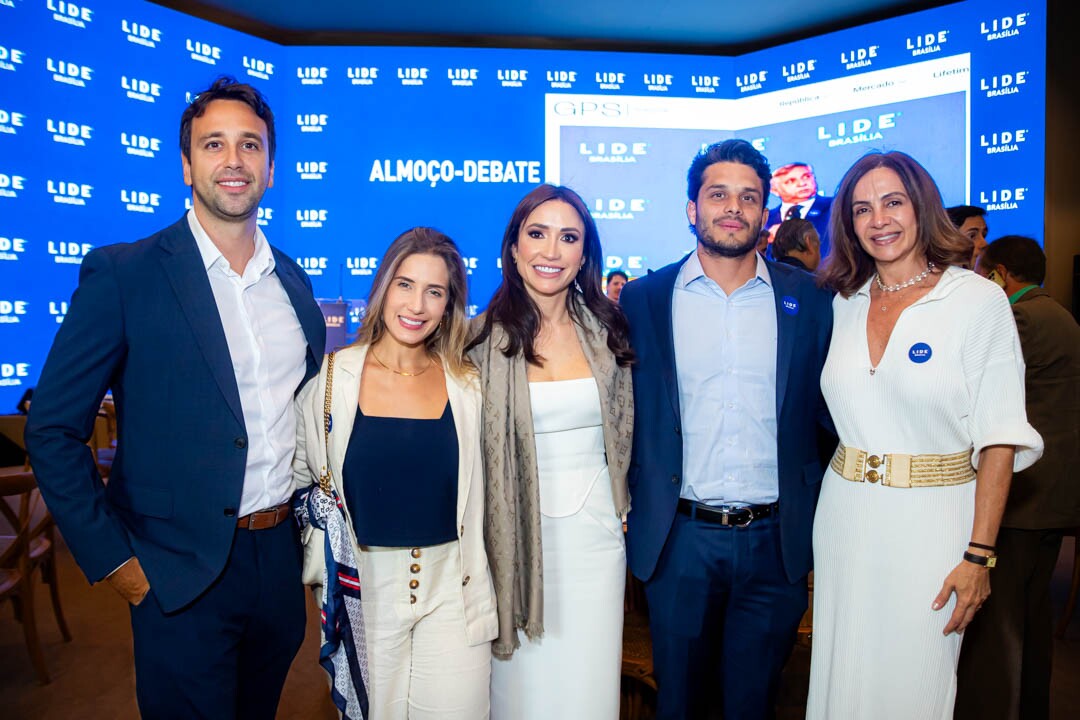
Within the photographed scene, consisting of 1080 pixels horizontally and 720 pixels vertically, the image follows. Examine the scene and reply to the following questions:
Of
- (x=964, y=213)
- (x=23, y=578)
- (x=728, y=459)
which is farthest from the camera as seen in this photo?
(x=964, y=213)

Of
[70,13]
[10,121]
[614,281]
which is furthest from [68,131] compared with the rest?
[614,281]

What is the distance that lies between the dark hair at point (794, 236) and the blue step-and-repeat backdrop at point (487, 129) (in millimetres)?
3291

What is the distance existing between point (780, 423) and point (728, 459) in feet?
0.63

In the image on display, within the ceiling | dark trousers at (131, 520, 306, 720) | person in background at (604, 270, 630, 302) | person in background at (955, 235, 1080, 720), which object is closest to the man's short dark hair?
person in background at (955, 235, 1080, 720)

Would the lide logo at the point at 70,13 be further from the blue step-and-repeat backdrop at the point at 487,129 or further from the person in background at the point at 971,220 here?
the person in background at the point at 971,220

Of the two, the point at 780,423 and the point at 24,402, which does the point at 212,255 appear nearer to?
the point at 780,423

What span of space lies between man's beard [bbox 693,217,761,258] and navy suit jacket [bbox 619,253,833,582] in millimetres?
145

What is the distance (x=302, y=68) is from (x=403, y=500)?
6.28 meters

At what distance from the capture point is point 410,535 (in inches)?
79.4

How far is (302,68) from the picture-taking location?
7102 mm

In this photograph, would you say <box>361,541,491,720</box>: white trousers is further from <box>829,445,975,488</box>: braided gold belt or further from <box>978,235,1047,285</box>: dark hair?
<box>978,235,1047,285</box>: dark hair

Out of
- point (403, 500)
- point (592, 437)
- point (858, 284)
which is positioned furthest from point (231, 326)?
point (858, 284)

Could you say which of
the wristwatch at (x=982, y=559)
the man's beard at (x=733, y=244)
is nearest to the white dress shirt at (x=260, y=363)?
the man's beard at (x=733, y=244)

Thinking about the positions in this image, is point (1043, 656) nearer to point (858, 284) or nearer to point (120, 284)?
point (858, 284)
